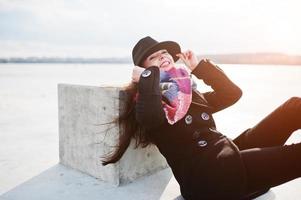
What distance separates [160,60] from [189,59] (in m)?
0.33

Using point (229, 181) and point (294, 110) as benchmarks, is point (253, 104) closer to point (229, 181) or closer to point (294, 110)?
point (294, 110)

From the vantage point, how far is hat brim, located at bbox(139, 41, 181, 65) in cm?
217

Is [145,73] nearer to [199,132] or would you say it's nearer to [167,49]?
[167,49]

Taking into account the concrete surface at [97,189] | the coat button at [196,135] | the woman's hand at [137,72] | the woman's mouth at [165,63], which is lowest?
the concrete surface at [97,189]

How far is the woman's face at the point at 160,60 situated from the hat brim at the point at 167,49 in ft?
0.08

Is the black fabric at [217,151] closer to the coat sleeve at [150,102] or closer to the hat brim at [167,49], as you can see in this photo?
the coat sleeve at [150,102]

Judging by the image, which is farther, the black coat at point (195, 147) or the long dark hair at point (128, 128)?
the long dark hair at point (128, 128)

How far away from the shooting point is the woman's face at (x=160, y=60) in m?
2.17

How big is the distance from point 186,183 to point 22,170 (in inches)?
63.8

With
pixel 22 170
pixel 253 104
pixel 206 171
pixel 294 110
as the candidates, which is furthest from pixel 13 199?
pixel 253 104

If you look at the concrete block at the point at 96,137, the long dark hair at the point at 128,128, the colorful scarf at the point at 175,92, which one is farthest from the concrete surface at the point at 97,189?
the colorful scarf at the point at 175,92

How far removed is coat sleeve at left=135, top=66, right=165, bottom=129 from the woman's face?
0.20m

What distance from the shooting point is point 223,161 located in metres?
1.82

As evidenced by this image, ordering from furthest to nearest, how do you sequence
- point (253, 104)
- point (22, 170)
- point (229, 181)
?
point (253, 104) < point (22, 170) < point (229, 181)
